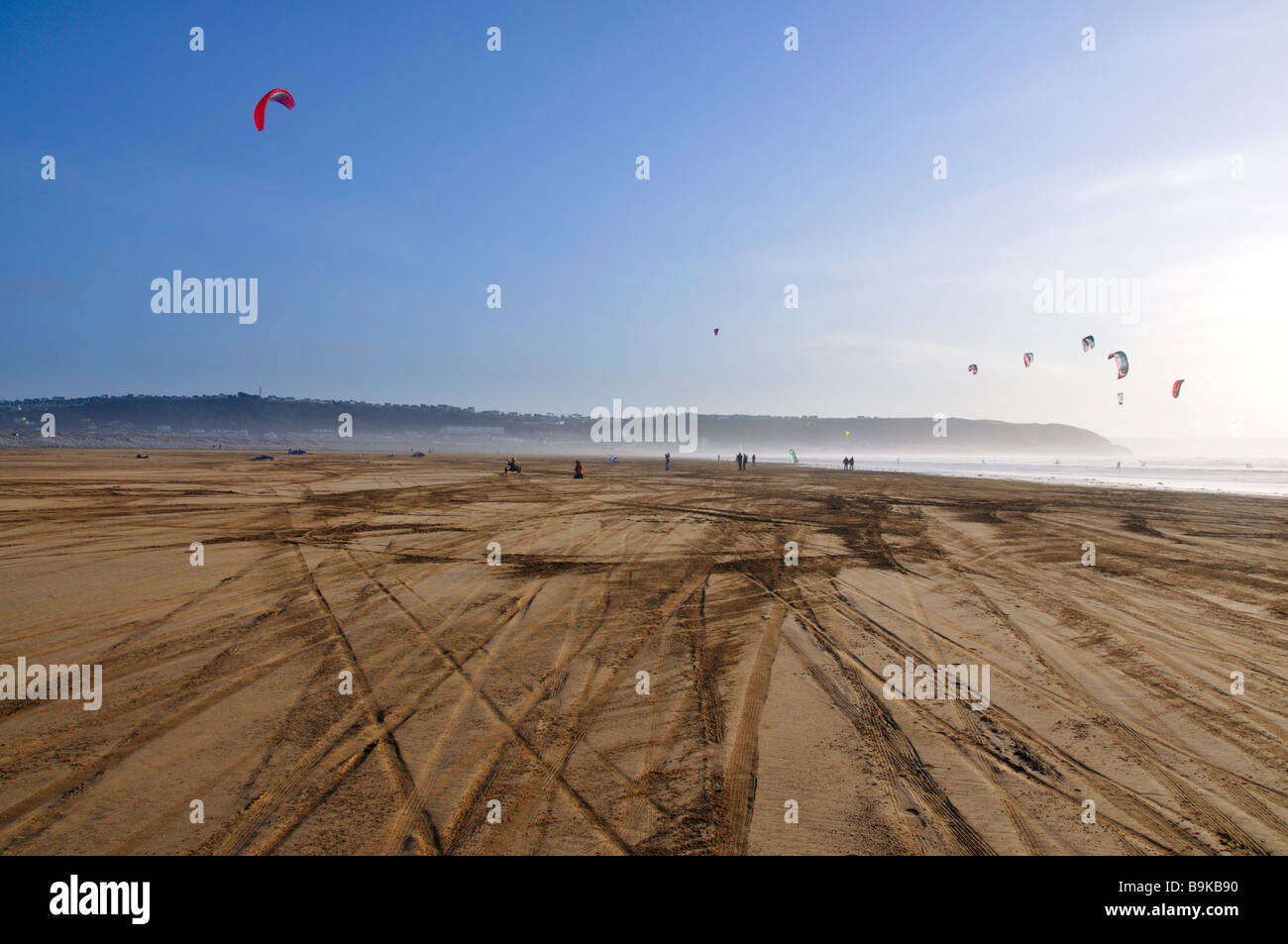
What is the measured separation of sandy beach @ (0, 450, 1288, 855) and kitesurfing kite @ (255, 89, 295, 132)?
35.5ft

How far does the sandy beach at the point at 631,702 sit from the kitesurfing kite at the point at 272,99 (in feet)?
35.5

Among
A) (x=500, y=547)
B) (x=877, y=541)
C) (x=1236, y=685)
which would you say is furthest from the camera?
(x=877, y=541)

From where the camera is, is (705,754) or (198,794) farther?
(705,754)

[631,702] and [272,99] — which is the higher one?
[272,99]

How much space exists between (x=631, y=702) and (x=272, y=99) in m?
19.1

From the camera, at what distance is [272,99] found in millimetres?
16047

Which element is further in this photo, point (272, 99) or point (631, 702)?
point (272, 99)

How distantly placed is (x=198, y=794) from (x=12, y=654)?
14.2 ft

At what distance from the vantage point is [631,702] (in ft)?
16.8
